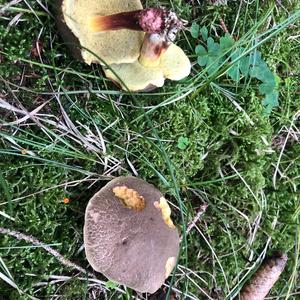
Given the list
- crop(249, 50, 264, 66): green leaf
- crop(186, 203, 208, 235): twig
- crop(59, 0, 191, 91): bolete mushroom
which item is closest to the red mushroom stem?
crop(59, 0, 191, 91): bolete mushroom

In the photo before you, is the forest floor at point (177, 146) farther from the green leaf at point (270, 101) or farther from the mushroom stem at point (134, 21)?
the mushroom stem at point (134, 21)

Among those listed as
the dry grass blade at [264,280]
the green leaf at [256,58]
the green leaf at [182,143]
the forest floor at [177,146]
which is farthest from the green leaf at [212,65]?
the dry grass blade at [264,280]

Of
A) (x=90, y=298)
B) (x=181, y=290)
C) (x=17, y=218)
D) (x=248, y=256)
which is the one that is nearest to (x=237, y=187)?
(x=248, y=256)

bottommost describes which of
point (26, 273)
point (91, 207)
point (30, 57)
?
point (26, 273)

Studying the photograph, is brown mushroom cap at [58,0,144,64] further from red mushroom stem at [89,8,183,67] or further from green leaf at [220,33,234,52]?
green leaf at [220,33,234,52]

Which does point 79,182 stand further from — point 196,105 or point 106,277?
point 196,105

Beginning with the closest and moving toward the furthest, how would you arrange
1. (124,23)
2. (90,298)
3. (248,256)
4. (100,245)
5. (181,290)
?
(124,23)
(100,245)
(90,298)
(181,290)
(248,256)
